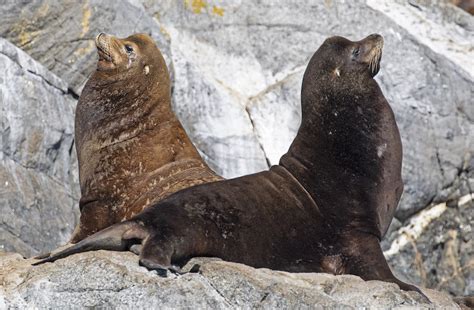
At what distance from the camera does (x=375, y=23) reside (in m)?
14.7

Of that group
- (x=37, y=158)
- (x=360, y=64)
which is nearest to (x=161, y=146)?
(x=360, y=64)

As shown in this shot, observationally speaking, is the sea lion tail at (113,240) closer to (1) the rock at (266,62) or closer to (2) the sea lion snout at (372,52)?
(2) the sea lion snout at (372,52)

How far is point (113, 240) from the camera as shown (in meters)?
8.36

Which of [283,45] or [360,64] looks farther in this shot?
[283,45]

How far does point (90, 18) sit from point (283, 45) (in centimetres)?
187

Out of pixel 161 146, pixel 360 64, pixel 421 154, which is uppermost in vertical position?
pixel 360 64

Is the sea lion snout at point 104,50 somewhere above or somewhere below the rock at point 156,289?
above

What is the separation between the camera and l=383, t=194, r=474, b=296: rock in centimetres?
1400

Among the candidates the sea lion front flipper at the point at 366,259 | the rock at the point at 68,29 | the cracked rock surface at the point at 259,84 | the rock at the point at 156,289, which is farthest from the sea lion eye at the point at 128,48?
the rock at the point at 156,289

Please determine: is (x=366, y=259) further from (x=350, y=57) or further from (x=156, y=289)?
(x=156, y=289)

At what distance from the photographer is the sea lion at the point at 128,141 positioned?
35.0 feet

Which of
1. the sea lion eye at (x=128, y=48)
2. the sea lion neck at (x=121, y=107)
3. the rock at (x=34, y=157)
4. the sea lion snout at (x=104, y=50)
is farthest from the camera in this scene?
the rock at (x=34, y=157)

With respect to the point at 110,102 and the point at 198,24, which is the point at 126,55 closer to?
the point at 110,102

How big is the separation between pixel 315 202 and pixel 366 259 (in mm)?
570
